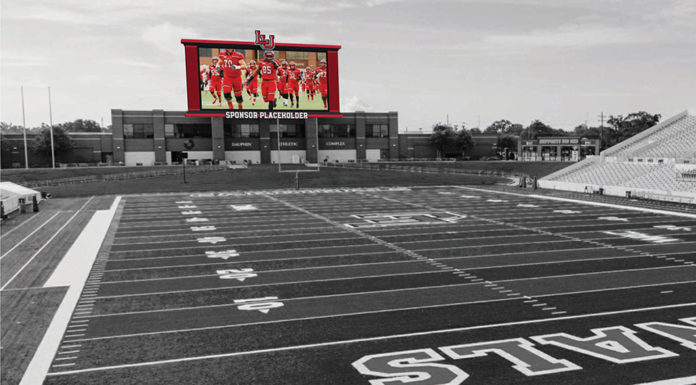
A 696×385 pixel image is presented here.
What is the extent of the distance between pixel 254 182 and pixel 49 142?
136 feet

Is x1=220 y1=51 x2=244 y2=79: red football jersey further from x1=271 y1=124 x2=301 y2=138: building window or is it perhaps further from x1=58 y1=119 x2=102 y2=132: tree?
x1=58 y1=119 x2=102 y2=132: tree

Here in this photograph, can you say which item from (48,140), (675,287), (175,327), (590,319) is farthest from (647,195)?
(48,140)

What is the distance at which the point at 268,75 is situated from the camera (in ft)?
200

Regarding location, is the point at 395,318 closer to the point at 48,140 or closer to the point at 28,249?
the point at 28,249

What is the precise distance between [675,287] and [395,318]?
251 inches

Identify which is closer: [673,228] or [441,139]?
[673,228]

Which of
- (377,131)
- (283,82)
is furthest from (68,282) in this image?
(377,131)

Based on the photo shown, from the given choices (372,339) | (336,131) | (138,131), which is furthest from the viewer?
(336,131)

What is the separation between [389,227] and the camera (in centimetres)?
2159

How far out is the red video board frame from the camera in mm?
58219

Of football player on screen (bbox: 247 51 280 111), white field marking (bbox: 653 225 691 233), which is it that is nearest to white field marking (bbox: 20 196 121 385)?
white field marking (bbox: 653 225 691 233)

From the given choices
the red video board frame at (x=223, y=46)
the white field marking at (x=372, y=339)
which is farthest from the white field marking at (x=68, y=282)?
the red video board frame at (x=223, y=46)

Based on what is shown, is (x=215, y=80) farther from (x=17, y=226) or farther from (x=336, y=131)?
(x=17, y=226)

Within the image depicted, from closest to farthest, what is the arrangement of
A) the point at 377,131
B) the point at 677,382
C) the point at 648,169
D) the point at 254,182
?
the point at 677,382 → the point at 648,169 → the point at 254,182 → the point at 377,131
